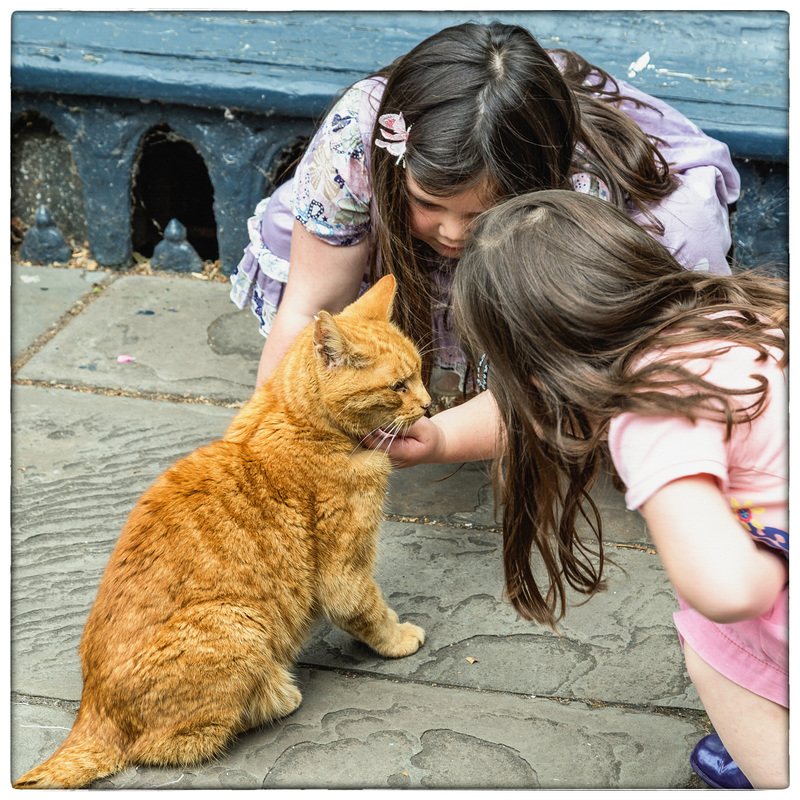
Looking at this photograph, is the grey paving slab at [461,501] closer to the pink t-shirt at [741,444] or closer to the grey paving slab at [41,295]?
the pink t-shirt at [741,444]

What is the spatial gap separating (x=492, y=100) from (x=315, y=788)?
65.1 inches

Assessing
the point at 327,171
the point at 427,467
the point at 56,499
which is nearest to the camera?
the point at 327,171

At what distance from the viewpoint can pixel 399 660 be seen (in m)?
2.25

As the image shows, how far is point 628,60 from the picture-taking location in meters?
3.64

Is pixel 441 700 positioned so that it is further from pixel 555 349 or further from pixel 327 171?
pixel 327 171

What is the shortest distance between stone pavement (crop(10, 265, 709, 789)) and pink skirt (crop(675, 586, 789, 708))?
41 centimetres

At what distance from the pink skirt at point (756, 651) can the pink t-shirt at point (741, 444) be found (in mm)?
155

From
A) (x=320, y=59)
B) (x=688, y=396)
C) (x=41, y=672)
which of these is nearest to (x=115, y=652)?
(x=41, y=672)

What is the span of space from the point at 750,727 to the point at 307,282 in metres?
1.74

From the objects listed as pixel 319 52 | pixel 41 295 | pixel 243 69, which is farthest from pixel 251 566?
pixel 319 52

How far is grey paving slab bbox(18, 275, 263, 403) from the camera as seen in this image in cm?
335

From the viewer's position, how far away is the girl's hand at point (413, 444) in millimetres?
2191

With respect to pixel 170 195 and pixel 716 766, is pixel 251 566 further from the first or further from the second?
pixel 170 195

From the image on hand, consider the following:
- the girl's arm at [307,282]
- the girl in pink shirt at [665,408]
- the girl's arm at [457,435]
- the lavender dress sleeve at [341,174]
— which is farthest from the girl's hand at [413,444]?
the lavender dress sleeve at [341,174]
